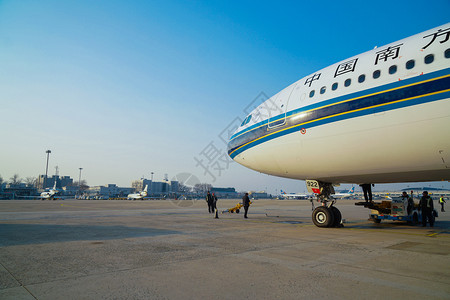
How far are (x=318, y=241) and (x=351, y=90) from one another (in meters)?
4.50

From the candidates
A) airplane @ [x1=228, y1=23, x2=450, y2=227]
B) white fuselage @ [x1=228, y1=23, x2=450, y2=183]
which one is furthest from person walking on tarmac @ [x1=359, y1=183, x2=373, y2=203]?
white fuselage @ [x1=228, y1=23, x2=450, y2=183]

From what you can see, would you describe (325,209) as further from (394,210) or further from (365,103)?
(365,103)

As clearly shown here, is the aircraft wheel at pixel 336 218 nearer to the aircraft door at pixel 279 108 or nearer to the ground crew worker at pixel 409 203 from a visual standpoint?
the ground crew worker at pixel 409 203

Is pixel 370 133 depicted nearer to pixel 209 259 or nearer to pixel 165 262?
pixel 209 259

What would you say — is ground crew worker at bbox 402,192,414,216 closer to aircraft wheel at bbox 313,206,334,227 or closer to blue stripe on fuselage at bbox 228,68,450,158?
aircraft wheel at bbox 313,206,334,227

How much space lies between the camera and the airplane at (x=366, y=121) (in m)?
6.51

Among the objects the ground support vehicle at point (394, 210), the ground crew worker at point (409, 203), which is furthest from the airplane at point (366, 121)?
the ground crew worker at point (409, 203)

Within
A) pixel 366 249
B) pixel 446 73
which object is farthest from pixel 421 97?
pixel 366 249

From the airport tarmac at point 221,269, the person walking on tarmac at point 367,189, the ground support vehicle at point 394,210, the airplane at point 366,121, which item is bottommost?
the airport tarmac at point 221,269

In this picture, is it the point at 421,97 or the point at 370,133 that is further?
the point at 370,133

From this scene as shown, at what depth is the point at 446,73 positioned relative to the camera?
6.15 metres

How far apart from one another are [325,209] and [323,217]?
34 cm

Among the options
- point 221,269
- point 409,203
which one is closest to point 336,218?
point 409,203

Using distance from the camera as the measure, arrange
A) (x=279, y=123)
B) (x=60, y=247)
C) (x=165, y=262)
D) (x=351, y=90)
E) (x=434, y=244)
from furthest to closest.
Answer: (x=279, y=123), (x=351, y=90), (x=434, y=244), (x=60, y=247), (x=165, y=262)
